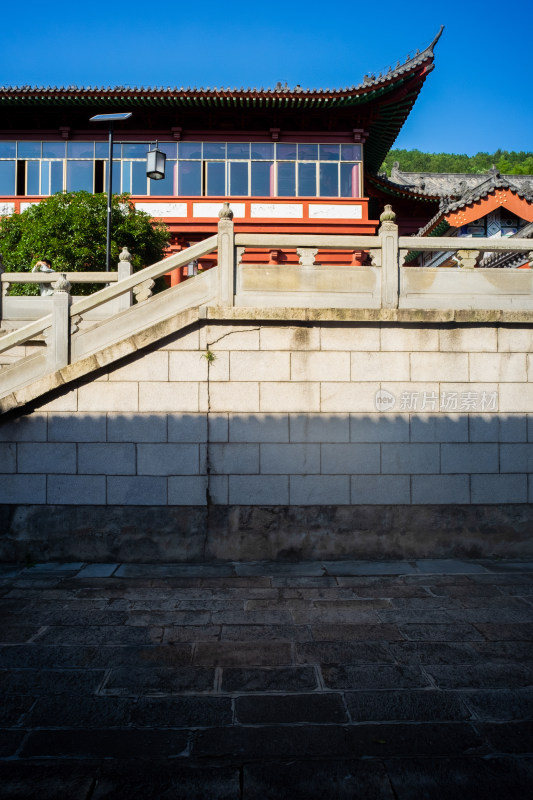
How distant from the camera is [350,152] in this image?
19.0 metres

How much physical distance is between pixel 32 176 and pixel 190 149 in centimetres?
582

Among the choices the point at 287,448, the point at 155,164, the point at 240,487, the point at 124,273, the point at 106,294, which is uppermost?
the point at 155,164

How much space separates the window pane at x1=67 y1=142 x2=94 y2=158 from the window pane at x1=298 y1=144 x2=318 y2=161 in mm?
7525

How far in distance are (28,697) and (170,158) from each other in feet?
61.5

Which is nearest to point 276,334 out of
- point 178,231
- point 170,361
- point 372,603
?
point 170,361

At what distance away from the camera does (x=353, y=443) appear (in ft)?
23.0

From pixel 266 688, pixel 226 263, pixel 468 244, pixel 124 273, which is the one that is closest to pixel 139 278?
pixel 226 263

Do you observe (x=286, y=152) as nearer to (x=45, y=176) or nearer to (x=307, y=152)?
(x=307, y=152)

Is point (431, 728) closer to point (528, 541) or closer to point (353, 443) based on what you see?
point (353, 443)

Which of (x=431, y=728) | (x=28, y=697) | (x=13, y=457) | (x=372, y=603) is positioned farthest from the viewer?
(x=13, y=457)

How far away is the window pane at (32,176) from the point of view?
19.1 meters

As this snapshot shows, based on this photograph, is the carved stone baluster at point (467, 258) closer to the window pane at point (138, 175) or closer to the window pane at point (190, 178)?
the window pane at point (190, 178)

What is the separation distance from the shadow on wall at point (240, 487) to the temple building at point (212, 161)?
1317 cm

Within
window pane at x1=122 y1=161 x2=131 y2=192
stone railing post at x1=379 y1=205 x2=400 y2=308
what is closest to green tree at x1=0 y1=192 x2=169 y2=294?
window pane at x1=122 y1=161 x2=131 y2=192
